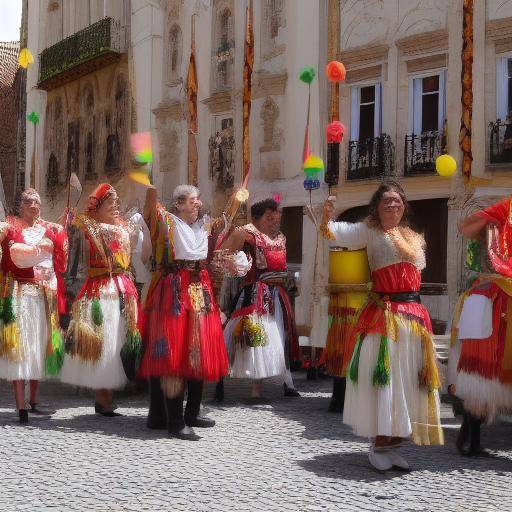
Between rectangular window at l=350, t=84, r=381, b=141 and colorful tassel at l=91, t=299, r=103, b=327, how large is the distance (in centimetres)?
641

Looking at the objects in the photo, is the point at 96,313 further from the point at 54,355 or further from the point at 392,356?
the point at 392,356

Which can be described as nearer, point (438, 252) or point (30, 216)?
point (30, 216)

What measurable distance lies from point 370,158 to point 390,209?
6972mm

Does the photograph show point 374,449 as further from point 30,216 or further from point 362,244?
point 30,216

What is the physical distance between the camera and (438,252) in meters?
10.9

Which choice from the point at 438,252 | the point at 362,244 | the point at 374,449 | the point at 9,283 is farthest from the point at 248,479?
the point at 438,252

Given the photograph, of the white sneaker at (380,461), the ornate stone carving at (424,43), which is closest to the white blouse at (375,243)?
the white sneaker at (380,461)

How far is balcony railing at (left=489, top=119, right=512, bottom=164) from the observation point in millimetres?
10359

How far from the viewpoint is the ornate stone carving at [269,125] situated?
11164mm

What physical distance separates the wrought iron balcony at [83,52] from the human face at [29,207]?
677 cm

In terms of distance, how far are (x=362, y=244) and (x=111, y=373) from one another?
229cm

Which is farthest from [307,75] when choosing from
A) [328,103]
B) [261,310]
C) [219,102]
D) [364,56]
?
[261,310]

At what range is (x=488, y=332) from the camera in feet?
16.5

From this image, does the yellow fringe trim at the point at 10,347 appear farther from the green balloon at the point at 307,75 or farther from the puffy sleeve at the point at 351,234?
the green balloon at the point at 307,75
